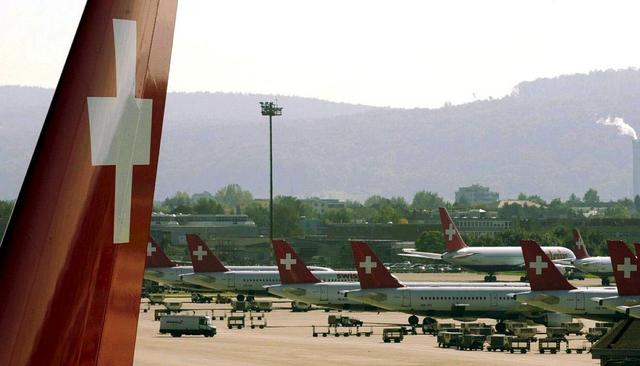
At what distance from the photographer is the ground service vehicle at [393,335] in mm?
74562

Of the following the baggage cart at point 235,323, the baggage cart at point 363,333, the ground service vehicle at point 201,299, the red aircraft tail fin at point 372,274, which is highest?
the ground service vehicle at point 201,299

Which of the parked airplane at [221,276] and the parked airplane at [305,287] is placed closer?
the parked airplane at [305,287]

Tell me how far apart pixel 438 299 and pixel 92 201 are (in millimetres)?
73360

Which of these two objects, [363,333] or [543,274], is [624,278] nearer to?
[543,274]

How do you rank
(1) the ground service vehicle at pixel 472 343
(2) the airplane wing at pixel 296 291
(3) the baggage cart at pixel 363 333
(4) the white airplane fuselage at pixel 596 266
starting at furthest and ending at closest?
(4) the white airplane fuselage at pixel 596 266, (2) the airplane wing at pixel 296 291, (3) the baggage cart at pixel 363 333, (1) the ground service vehicle at pixel 472 343

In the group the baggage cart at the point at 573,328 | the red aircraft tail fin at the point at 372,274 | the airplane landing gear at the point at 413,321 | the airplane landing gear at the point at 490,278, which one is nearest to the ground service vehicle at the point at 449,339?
the baggage cart at the point at 573,328

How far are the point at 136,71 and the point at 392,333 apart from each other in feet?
225

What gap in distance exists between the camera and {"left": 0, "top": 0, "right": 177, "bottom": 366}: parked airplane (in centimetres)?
745

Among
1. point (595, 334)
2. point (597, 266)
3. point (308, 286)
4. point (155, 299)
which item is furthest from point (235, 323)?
point (597, 266)

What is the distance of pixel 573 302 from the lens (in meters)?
72.2

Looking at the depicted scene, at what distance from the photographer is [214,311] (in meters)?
104

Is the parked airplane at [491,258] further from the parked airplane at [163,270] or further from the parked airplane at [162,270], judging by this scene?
the parked airplane at [162,270]

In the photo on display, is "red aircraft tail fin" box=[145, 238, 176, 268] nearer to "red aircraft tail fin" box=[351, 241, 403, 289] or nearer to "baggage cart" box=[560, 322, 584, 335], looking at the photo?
"red aircraft tail fin" box=[351, 241, 403, 289]

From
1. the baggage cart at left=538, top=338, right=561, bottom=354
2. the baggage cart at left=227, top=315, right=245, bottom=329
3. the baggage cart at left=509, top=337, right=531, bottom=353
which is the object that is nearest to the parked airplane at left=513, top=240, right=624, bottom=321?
the baggage cart at left=538, top=338, right=561, bottom=354
